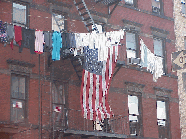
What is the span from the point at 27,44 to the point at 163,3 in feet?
39.8

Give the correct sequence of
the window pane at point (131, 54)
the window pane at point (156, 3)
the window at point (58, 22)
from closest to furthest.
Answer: the window at point (58, 22) → the window pane at point (131, 54) → the window pane at point (156, 3)

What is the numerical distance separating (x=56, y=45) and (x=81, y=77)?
320cm

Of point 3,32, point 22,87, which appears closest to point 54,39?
point 3,32

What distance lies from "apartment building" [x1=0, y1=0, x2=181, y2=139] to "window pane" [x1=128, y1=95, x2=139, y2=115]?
6cm

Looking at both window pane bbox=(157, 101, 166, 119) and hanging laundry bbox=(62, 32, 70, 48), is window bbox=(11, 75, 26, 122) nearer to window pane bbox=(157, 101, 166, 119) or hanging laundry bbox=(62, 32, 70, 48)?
hanging laundry bbox=(62, 32, 70, 48)

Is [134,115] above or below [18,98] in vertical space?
below

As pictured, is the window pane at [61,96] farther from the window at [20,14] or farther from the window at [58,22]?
the window at [20,14]

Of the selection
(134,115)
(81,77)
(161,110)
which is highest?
(81,77)

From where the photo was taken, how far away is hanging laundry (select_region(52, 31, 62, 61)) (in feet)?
70.1

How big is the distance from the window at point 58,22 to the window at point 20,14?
5.46 ft

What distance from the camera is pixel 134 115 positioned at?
26578 mm

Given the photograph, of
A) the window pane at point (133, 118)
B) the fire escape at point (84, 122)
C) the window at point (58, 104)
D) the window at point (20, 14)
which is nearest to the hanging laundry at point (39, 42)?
the fire escape at point (84, 122)

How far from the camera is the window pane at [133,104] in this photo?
26516mm

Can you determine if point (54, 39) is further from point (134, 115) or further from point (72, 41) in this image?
point (134, 115)
